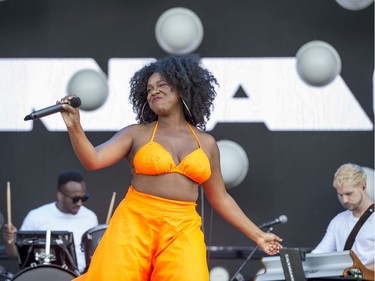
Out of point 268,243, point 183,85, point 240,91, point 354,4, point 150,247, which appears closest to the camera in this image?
point 150,247

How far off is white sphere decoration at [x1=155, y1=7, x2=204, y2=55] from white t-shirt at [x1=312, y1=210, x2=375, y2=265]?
6.07 feet

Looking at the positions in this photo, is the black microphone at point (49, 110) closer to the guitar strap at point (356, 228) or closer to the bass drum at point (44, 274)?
the bass drum at point (44, 274)

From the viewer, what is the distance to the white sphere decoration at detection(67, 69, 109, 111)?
291 inches

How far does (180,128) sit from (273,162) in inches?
133

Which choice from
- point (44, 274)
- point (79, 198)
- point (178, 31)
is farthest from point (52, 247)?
point (178, 31)

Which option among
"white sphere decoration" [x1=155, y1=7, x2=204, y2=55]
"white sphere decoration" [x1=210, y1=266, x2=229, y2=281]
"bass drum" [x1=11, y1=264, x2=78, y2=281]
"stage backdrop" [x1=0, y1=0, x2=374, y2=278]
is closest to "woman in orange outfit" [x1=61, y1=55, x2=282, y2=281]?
"bass drum" [x1=11, y1=264, x2=78, y2=281]

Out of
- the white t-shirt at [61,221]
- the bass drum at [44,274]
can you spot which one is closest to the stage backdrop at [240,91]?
the white t-shirt at [61,221]

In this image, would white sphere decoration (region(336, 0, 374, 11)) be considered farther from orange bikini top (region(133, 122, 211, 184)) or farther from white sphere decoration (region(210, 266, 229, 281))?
orange bikini top (region(133, 122, 211, 184))

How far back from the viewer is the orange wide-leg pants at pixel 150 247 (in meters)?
4.57

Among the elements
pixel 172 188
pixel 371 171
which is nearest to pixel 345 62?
pixel 371 171

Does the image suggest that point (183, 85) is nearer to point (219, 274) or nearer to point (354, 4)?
point (354, 4)

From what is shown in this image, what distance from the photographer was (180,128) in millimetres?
4887

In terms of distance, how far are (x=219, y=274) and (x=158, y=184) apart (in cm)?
371

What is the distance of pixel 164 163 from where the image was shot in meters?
4.63
